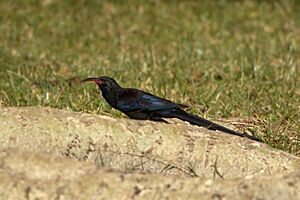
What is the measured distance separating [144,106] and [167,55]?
2967mm

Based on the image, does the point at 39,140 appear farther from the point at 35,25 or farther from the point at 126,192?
the point at 35,25

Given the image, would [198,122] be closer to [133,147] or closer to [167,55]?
[133,147]

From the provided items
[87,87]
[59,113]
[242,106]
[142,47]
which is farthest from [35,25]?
[59,113]

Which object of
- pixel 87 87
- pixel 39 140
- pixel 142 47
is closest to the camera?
pixel 39 140

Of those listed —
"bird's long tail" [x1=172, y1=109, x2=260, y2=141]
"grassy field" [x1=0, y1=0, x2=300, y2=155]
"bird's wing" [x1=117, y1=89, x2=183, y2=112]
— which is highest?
"bird's wing" [x1=117, y1=89, x2=183, y2=112]

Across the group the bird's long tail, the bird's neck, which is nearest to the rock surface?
the bird's long tail

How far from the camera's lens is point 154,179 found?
2842 millimetres

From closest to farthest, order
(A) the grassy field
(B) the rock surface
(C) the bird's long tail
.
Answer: (B) the rock surface, (C) the bird's long tail, (A) the grassy field

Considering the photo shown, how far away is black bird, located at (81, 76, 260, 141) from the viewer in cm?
388

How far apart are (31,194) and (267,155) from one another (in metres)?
1.07

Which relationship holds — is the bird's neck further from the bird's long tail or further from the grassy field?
the grassy field

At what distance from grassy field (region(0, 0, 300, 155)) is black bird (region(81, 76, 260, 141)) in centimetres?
51

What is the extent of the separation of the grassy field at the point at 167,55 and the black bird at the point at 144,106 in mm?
509

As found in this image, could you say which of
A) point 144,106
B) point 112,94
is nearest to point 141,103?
point 144,106
